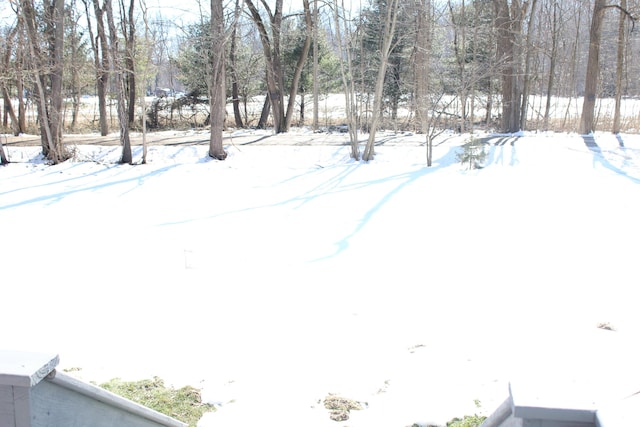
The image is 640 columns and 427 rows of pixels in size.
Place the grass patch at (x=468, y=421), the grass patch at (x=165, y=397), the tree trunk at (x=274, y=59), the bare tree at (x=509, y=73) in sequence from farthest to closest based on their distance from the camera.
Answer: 1. the tree trunk at (x=274, y=59)
2. the bare tree at (x=509, y=73)
3. the grass patch at (x=165, y=397)
4. the grass patch at (x=468, y=421)

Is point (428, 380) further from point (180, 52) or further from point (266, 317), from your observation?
point (180, 52)

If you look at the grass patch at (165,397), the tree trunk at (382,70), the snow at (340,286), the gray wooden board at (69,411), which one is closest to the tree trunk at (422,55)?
the tree trunk at (382,70)

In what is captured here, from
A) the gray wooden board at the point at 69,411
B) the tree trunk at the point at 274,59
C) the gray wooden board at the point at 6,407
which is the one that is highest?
the tree trunk at the point at 274,59

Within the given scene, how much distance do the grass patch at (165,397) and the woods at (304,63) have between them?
8380mm

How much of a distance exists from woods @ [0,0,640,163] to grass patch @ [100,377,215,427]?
8.38 metres

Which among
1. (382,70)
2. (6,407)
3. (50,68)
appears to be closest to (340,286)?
(6,407)

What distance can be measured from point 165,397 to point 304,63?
17744mm

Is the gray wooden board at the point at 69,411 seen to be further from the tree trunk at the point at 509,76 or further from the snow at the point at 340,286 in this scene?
the tree trunk at the point at 509,76

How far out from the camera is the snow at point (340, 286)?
3.30 m

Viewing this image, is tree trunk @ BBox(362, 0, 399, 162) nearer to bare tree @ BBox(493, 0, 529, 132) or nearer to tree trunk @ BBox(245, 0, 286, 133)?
bare tree @ BBox(493, 0, 529, 132)

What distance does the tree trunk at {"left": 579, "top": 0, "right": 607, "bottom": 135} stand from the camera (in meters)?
14.5

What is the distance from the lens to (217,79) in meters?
12.6

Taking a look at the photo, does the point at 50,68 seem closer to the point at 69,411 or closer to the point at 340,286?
the point at 340,286

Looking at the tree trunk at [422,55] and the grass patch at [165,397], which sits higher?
the tree trunk at [422,55]
